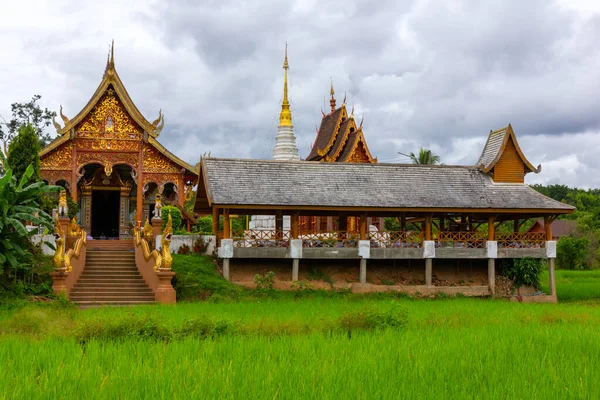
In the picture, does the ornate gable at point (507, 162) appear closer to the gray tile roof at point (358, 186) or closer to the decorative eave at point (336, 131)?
the gray tile roof at point (358, 186)

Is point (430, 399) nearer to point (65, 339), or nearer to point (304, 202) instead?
point (65, 339)

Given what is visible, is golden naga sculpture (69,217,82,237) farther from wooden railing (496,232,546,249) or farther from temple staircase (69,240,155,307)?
wooden railing (496,232,546,249)

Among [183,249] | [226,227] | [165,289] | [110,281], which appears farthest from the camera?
[183,249]

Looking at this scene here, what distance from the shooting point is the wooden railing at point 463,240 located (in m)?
19.6

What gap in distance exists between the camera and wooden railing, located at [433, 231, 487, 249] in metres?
19.6

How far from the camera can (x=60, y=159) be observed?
22.8 meters

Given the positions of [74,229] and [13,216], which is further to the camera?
[74,229]

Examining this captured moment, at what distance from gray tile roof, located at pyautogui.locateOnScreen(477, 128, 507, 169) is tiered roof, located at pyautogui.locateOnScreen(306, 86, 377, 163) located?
5.91 metres

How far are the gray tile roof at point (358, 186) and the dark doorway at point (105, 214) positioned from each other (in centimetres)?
866

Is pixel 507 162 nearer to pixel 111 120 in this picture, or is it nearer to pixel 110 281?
pixel 110 281

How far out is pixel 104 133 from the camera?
2323 cm

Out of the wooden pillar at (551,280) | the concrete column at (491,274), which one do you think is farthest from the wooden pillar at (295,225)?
the wooden pillar at (551,280)

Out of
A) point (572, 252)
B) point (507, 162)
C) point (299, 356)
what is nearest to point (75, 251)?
point (299, 356)

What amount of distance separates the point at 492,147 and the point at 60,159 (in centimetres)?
1385
